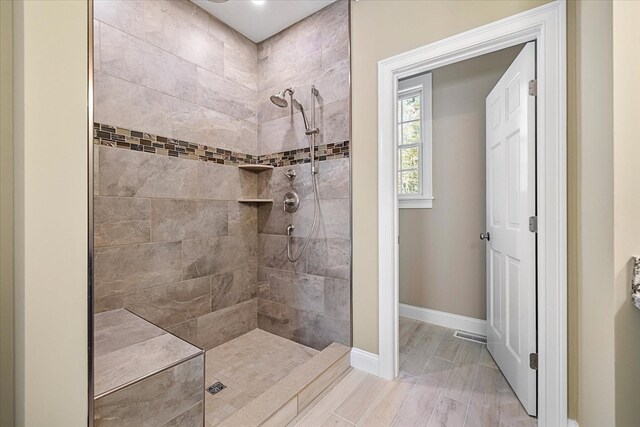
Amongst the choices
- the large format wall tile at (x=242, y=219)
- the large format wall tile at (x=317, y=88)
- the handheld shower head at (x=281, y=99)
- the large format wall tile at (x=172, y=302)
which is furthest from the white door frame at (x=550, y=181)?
the large format wall tile at (x=172, y=302)

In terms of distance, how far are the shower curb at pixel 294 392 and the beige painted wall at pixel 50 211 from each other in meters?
0.74

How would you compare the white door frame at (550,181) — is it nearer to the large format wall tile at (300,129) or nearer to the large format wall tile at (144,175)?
the large format wall tile at (300,129)

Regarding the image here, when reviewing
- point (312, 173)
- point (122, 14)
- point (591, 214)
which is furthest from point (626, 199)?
point (122, 14)

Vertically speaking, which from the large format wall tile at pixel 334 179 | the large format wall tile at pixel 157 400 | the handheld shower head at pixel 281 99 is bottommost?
the large format wall tile at pixel 157 400

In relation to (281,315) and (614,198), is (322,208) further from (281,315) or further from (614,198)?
(614,198)

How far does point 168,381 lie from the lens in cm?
105

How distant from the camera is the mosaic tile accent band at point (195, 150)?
5.27ft

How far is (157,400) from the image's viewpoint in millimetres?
1016

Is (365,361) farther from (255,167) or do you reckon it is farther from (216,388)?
(255,167)

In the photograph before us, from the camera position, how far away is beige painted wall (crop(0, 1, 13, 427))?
70 centimetres

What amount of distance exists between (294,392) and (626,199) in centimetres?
166

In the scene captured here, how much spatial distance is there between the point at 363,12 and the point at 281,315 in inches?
94.9

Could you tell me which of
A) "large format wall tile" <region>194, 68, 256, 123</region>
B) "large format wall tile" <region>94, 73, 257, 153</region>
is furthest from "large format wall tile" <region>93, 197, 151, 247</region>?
"large format wall tile" <region>194, 68, 256, 123</region>

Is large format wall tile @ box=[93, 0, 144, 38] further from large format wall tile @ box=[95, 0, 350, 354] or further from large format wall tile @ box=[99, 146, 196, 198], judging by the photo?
large format wall tile @ box=[99, 146, 196, 198]
